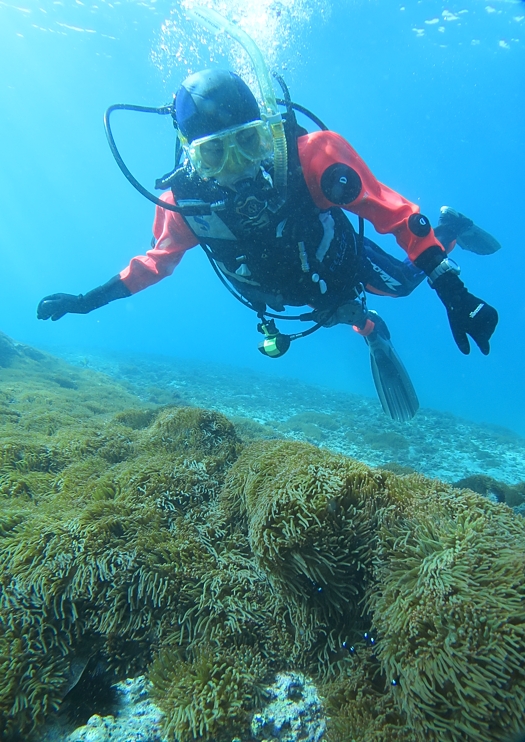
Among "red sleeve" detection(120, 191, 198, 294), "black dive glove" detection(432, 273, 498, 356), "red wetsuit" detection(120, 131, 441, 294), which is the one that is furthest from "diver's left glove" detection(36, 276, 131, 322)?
"black dive glove" detection(432, 273, 498, 356)

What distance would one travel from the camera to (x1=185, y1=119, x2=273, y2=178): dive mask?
12.3 ft

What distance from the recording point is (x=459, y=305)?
3.47 meters

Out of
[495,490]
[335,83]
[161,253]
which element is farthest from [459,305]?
[335,83]

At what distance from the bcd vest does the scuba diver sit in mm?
13

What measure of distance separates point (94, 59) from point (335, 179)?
45247 mm

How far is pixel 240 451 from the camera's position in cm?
347

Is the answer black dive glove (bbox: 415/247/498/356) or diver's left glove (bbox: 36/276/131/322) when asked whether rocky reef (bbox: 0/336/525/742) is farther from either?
diver's left glove (bbox: 36/276/131/322)

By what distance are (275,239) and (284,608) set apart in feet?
12.5

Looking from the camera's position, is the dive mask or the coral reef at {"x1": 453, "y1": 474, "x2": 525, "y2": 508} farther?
the coral reef at {"x1": 453, "y1": 474, "x2": 525, "y2": 508}

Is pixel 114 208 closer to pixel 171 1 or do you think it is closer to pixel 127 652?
pixel 171 1

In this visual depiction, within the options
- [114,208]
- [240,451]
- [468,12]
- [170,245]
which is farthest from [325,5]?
[114,208]

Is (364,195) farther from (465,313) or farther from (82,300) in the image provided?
(82,300)

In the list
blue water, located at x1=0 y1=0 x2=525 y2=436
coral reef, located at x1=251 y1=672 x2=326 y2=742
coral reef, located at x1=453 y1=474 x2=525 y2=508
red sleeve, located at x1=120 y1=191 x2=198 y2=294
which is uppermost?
blue water, located at x1=0 y1=0 x2=525 y2=436

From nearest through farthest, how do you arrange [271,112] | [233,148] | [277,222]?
1. [233,148]
2. [271,112]
3. [277,222]
